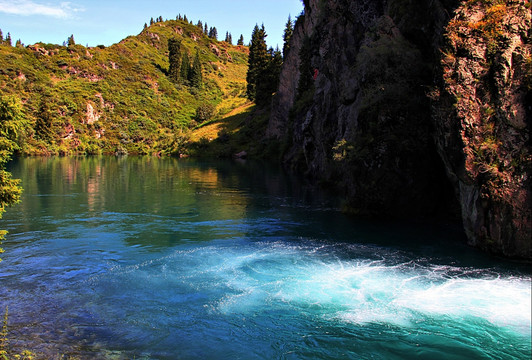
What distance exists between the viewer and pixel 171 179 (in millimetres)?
46312

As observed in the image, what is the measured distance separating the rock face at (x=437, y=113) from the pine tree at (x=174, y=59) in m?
126

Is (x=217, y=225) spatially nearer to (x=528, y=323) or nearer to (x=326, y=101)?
(x=528, y=323)

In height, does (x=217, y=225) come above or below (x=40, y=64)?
below

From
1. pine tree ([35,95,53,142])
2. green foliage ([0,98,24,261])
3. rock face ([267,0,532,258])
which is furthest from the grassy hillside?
green foliage ([0,98,24,261])

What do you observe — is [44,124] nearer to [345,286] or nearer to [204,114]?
[204,114]

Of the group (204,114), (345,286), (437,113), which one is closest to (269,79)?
(204,114)

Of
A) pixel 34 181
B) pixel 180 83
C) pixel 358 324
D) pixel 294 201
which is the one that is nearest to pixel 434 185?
pixel 294 201

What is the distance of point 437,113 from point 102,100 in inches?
4785

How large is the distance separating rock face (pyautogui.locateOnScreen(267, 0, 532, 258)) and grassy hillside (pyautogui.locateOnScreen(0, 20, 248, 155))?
3082 inches

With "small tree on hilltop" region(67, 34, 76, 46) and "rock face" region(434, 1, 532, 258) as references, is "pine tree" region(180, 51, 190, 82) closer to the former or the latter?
"small tree on hilltop" region(67, 34, 76, 46)

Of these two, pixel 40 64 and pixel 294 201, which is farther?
pixel 40 64

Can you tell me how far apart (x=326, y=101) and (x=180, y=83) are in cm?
12776

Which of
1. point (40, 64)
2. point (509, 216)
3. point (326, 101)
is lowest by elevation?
point (509, 216)

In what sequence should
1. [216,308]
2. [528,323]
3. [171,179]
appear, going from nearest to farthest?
[528,323], [216,308], [171,179]
